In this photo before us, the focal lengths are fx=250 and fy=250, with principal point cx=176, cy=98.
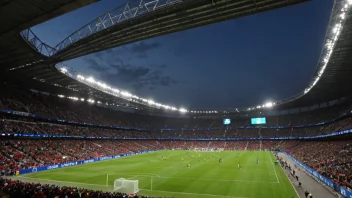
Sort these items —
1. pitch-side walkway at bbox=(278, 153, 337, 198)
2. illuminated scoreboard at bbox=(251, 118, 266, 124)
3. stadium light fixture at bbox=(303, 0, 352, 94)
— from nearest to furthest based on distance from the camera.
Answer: stadium light fixture at bbox=(303, 0, 352, 94), pitch-side walkway at bbox=(278, 153, 337, 198), illuminated scoreboard at bbox=(251, 118, 266, 124)

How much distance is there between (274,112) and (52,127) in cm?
9719

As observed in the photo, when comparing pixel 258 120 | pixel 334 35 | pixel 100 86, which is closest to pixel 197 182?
pixel 334 35

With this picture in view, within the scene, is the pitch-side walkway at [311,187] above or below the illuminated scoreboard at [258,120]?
below

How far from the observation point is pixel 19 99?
60.8 m

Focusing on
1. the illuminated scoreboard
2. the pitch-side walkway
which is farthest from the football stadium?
the illuminated scoreboard

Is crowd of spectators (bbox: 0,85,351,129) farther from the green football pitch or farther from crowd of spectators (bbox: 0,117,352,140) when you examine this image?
the green football pitch

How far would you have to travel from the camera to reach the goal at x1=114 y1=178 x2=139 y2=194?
95.5ft

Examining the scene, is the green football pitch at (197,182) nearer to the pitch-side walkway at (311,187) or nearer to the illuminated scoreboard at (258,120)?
the pitch-side walkway at (311,187)

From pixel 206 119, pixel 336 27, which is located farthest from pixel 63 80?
pixel 206 119

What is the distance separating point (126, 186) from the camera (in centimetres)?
2952

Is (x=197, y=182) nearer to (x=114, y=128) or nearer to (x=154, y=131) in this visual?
(x=114, y=128)

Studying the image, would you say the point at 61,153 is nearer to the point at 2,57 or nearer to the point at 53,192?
the point at 2,57

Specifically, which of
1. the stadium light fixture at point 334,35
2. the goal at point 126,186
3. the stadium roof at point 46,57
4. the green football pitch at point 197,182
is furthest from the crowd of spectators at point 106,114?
the goal at point 126,186

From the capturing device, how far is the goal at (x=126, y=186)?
1146 inches
